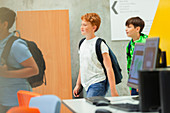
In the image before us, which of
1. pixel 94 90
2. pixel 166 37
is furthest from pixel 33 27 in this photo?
pixel 166 37

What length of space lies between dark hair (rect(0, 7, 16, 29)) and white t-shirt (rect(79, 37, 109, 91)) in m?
1.55

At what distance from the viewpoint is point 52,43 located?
18.9 ft

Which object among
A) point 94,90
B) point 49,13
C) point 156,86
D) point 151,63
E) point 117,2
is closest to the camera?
point 156,86

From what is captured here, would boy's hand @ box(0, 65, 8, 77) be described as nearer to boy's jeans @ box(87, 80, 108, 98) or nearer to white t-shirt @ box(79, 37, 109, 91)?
white t-shirt @ box(79, 37, 109, 91)

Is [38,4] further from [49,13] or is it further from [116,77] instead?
[116,77]

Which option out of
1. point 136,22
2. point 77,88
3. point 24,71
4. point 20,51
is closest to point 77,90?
point 77,88

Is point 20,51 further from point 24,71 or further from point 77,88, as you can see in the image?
point 77,88

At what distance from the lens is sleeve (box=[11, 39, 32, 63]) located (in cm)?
506

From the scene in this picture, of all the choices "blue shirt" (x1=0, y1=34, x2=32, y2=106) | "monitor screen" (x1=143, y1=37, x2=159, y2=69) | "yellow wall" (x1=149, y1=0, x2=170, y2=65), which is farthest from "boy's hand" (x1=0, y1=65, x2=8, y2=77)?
"monitor screen" (x1=143, y1=37, x2=159, y2=69)

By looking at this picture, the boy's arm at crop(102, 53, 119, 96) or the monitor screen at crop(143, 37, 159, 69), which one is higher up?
the monitor screen at crop(143, 37, 159, 69)

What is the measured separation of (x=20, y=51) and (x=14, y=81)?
2.11 feet

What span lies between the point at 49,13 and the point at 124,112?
12.9 feet

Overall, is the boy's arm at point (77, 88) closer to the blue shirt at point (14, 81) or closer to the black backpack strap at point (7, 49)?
the blue shirt at point (14, 81)

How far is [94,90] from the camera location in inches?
201
